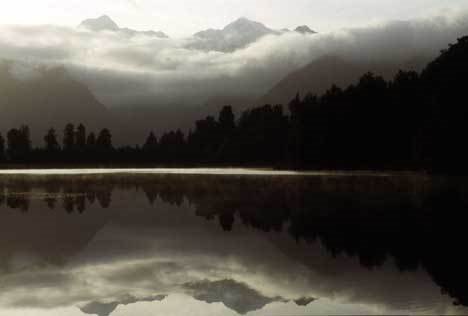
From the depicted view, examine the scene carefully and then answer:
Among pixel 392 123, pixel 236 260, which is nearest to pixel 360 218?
pixel 236 260

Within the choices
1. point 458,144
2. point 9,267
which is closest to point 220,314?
point 9,267

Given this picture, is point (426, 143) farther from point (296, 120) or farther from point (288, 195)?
point (296, 120)

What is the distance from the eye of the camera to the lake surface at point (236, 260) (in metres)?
18.0

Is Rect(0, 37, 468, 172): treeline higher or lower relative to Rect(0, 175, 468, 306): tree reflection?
higher

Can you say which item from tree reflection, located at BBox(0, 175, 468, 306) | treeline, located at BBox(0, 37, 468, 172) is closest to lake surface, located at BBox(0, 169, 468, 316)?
tree reflection, located at BBox(0, 175, 468, 306)

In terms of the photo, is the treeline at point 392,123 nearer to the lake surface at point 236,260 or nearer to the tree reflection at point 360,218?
the tree reflection at point 360,218

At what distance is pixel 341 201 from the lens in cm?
4884

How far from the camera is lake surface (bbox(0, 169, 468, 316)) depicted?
18.0 m

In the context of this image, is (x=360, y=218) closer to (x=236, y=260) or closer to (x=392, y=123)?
(x=236, y=260)

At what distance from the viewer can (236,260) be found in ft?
81.4

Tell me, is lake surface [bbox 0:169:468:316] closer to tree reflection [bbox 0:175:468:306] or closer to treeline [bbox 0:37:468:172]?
tree reflection [bbox 0:175:468:306]

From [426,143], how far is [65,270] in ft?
240

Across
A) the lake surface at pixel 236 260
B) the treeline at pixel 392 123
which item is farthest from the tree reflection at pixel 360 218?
the treeline at pixel 392 123

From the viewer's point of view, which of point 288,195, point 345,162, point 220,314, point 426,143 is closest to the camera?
point 220,314
